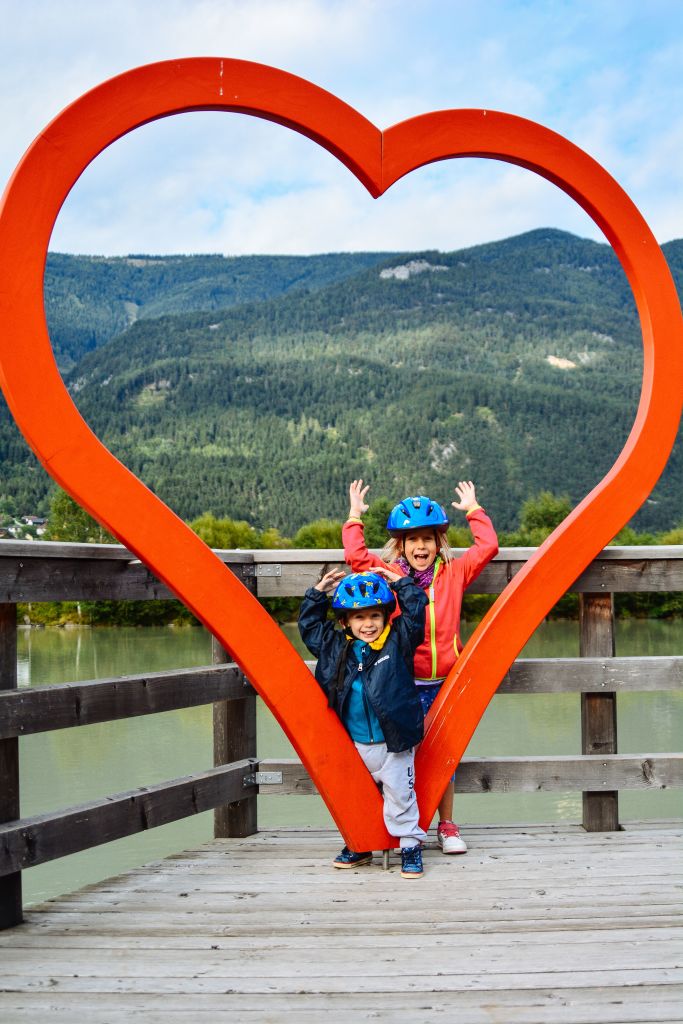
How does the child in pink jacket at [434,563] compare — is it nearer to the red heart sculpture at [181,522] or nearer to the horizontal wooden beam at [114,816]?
the red heart sculpture at [181,522]

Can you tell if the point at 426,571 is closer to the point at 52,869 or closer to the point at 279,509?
the point at 52,869

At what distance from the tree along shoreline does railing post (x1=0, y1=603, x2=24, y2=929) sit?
1905cm

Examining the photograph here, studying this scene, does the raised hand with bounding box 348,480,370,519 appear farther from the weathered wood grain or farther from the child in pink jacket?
the weathered wood grain

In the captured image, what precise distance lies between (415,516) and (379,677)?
0.64 metres

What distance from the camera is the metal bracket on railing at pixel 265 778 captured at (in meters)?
4.14

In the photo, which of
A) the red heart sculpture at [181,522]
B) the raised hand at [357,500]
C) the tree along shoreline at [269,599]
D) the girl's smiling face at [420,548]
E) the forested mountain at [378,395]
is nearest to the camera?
the red heart sculpture at [181,522]

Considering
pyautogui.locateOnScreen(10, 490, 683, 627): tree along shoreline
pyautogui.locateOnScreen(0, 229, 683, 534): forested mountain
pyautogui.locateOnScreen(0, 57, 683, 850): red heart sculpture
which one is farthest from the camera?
pyautogui.locateOnScreen(0, 229, 683, 534): forested mountain

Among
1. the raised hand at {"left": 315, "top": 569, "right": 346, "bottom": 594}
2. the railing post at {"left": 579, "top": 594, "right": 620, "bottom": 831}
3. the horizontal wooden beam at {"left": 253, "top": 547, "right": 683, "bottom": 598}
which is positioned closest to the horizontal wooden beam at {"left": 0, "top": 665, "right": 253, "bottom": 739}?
the horizontal wooden beam at {"left": 253, "top": 547, "right": 683, "bottom": 598}

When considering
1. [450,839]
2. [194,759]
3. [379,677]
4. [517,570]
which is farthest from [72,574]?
[194,759]

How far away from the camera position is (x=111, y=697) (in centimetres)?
342

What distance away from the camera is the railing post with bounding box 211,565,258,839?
412 centimetres

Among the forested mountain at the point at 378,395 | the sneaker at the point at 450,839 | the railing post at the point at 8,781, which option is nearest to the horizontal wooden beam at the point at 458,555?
the railing post at the point at 8,781

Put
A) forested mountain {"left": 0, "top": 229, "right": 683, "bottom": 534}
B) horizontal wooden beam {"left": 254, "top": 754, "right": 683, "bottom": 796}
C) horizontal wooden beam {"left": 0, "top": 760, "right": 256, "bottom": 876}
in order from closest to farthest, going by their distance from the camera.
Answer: horizontal wooden beam {"left": 0, "top": 760, "right": 256, "bottom": 876}
horizontal wooden beam {"left": 254, "top": 754, "right": 683, "bottom": 796}
forested mountain {"left": 0, "top": 229, "right": 683, "bottom": 534}

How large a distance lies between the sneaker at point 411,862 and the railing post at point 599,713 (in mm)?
900
